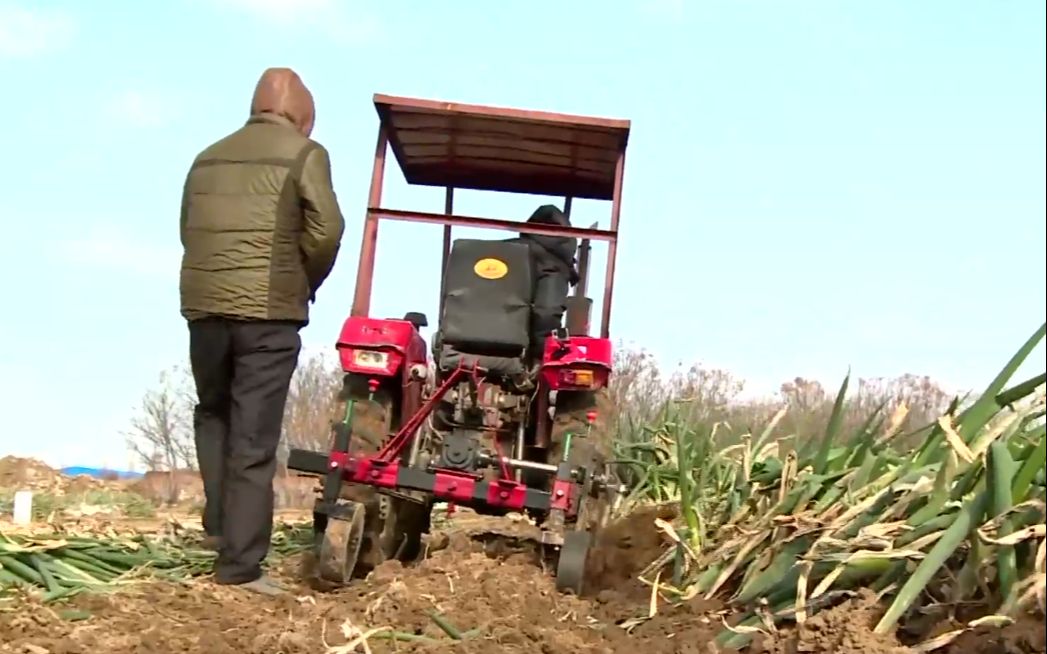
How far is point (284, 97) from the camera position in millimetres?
4406

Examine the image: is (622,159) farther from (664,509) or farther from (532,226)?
(664,509)

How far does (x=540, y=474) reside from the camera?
197 inches

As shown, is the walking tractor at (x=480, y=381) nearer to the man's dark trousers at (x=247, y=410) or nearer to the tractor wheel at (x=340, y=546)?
the tractor wheel at (x=340, y=546)

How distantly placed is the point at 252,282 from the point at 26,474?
289 inches

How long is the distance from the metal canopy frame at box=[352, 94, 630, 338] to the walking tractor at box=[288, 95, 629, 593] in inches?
0.5

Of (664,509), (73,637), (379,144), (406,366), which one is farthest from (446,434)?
(73,637)

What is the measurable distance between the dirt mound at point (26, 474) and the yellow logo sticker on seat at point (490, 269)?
5505 millimetres

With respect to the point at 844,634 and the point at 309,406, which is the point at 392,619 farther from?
the point at 309,406

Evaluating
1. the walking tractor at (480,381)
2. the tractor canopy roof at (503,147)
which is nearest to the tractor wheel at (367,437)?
the walking tractor at (480,381)

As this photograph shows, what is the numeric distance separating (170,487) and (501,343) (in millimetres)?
5619

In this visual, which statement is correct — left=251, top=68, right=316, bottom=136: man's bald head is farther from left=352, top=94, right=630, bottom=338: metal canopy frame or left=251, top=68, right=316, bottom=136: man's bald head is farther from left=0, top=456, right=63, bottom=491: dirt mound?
left=0, top=456, right=63, bottom=491: dirt mound

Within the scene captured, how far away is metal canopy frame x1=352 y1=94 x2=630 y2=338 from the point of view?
5297mm

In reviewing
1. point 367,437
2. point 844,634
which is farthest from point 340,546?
point 844,634

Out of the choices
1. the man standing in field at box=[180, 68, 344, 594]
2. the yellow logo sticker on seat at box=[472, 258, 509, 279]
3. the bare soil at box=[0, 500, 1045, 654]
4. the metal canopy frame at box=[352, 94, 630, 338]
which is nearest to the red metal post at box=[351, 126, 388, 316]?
the metal canopy frame at box=[352, 94, 630, 338]
